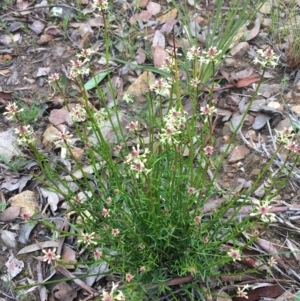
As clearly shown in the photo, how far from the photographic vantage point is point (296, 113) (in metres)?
2.77

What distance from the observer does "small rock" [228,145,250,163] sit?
2635mm

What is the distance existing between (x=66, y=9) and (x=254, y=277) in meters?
2.39

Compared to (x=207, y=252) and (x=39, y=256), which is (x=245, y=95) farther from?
(x=39, y=256)

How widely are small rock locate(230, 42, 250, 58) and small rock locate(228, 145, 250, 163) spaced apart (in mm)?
761

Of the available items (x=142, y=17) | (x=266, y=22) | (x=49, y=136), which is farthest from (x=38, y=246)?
(x=266, y=22)

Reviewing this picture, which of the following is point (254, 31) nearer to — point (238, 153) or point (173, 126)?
point (238, 153)

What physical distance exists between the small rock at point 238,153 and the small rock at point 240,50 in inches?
30.0

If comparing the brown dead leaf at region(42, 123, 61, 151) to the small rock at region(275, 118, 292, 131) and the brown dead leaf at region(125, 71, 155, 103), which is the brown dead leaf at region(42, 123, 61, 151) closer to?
the brown dead leaf at region(125, 71, 155, 103)

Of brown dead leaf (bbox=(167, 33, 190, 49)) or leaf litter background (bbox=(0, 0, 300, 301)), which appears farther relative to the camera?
brown dead leaf (bbox=(167, 33, 190, 49))

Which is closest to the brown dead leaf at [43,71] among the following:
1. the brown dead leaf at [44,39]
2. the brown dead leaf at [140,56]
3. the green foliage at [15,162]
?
the brown dead leaf at [44,39]

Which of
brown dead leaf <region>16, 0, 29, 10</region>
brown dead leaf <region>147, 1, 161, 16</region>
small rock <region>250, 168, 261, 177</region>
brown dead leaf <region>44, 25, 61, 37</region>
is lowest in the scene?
small rock <region>250, 168, 261, 177</region>

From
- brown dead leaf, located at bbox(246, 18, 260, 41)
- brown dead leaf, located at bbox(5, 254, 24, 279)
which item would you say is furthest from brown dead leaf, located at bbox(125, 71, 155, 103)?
brown dead leaf, located at bbox(5, 254, 24, 279)

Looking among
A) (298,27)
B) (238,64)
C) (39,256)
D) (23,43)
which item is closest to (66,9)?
(23,43)

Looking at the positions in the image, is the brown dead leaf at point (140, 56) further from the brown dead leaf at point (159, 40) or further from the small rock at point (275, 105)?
the small rock at point (275, 105)
